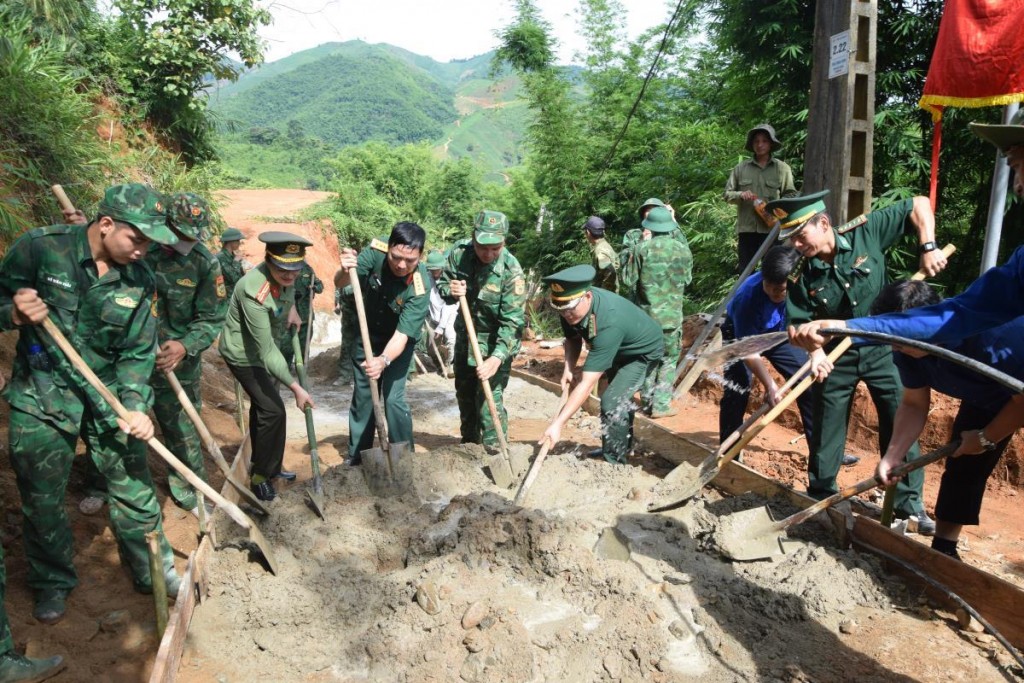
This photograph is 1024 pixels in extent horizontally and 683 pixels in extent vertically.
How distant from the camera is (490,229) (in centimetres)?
488

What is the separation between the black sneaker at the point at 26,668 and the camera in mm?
2580

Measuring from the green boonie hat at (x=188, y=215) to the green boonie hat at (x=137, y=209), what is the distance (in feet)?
1.74

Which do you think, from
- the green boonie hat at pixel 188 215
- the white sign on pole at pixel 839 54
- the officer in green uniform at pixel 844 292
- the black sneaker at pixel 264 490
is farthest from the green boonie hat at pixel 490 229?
the white sign on pole at pixel 839 54

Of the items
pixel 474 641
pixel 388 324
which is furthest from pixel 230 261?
pixel 474 641

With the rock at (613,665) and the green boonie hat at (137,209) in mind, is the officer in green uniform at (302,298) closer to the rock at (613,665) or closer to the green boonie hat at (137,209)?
the green boonie hat at (137,209)

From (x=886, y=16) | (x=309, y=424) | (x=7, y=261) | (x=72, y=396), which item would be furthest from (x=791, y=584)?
(x=886, y=16)

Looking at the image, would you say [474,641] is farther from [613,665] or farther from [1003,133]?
[1003,133]

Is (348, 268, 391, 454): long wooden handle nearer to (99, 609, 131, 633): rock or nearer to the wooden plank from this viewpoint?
(99, 609, 131, 633): rock

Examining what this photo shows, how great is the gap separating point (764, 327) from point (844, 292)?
0.72 metres

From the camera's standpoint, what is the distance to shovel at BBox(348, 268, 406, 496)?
14.4ft

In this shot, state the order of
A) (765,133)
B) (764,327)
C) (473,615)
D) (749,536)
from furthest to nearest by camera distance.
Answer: (765,133) < (764,327) < (749,536) < (473,615)

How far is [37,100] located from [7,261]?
5.44 meters

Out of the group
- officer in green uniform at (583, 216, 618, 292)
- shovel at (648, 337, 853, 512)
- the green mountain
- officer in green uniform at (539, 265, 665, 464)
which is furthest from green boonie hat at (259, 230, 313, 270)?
the green mountain

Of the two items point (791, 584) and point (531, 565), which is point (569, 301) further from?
point (791, 584)
